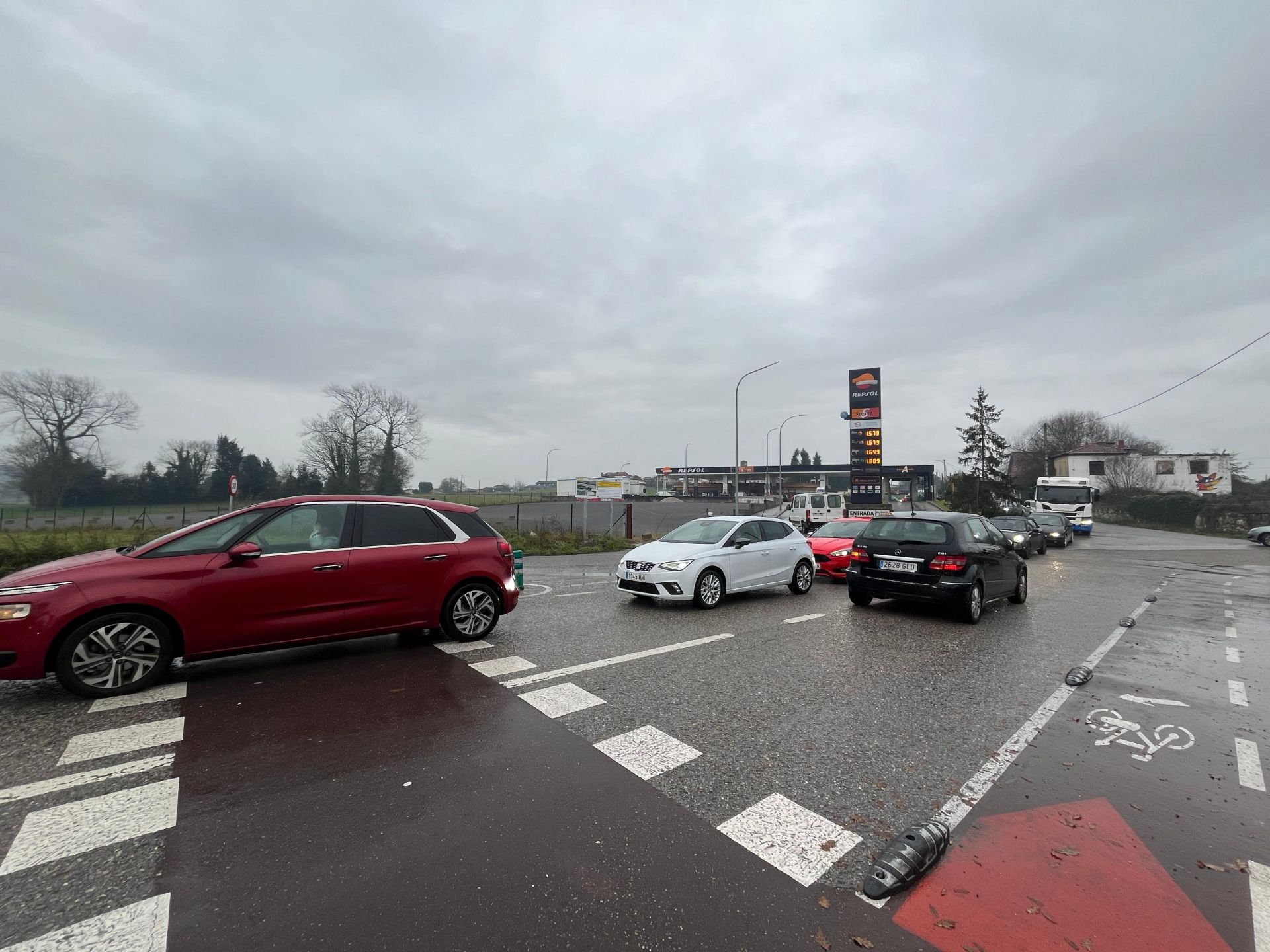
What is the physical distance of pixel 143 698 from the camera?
4.77m

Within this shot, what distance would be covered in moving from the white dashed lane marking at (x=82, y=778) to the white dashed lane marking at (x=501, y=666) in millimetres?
2418

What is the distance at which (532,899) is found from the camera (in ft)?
7.94

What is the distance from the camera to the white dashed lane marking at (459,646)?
250 inches

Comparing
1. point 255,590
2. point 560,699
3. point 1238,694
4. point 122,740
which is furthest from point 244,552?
point 1238,694

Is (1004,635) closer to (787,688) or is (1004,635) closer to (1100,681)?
(1100,681)

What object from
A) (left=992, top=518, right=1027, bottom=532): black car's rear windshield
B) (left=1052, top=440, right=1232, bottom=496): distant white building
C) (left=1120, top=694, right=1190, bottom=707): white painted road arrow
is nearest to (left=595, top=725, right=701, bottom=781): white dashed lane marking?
(left=1120, top=694, right=1190, bottom=707): white painted road arrow

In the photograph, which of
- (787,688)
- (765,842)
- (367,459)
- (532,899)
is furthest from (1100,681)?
(367,459)

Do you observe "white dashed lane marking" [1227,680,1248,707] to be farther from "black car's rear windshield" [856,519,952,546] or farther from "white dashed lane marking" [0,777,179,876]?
"white dashed lane marking" [0,777,179,876]

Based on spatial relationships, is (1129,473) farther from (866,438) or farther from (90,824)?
(90,824)

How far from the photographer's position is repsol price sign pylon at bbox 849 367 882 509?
42031mm

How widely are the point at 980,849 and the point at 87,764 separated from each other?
5087 millimetres

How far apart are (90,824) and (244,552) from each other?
2.58m

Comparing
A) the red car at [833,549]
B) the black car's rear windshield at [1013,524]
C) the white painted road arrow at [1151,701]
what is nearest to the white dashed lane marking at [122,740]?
the white painted road arrow at [1151,701]

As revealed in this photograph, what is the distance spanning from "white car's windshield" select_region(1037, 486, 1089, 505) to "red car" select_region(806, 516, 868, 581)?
24.1m
